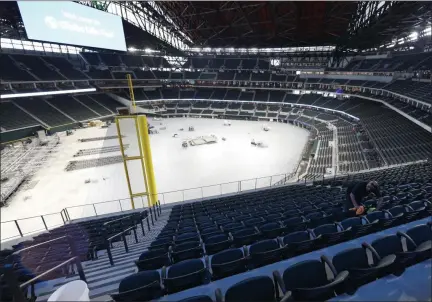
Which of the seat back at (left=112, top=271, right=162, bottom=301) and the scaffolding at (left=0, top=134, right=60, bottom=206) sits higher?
the seat back at (left=112, top=271, right=162, bottom=301)

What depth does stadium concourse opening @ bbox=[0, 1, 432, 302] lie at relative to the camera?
3627 millimetres

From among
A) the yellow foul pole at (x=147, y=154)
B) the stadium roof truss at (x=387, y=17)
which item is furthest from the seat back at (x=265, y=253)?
the stadium roof truss at (x=387, y=17)

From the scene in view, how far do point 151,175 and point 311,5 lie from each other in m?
32.2

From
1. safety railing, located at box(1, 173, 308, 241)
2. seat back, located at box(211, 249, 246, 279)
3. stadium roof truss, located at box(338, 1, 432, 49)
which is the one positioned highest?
stadium roof truss, located at box(338, 1, 432, 49)

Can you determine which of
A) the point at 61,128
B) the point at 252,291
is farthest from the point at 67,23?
the point at 252,291

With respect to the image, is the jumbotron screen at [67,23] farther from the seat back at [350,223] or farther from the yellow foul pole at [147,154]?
the seat back at [350,223]

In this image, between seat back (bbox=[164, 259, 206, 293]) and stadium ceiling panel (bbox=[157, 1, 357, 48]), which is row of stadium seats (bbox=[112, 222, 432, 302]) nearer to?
seat back (bbox=[164, 259, 206, 293])

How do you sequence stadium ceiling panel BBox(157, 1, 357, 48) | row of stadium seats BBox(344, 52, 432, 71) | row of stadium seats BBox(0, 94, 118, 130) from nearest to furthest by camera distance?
1. stadium ceiling panel BBox(157, 1, 357, 48)
2. row of stadium seats BBox(344, 52, 432, 71)
3. row of stadium seats BBox(0, 94, 118, 130)

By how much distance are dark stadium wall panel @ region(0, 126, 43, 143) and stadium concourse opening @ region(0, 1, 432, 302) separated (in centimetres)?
22

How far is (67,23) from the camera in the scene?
31.8 meters

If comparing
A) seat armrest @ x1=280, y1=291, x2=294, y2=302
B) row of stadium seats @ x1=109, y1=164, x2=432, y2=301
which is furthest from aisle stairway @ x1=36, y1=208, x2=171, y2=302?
seat armrest @ x1=280, y1=291, x2=294, y2=302

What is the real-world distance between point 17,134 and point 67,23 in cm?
1737

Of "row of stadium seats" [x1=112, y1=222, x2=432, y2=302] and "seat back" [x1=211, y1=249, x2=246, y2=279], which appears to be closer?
"row of stadium seats" [x1=112, y1=222, x2=432, y2=302]

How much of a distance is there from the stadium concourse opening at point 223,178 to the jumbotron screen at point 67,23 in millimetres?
217
